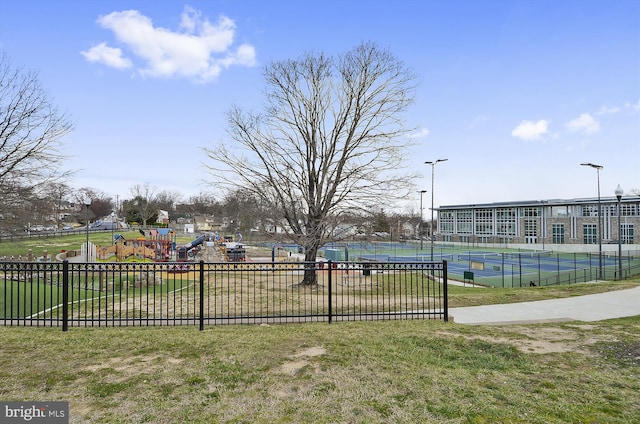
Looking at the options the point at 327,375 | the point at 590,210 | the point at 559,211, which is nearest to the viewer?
the point at 327,375

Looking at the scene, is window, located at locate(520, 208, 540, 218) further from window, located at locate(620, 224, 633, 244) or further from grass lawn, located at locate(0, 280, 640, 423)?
grass lawn, located at locate(0, 280, 640, 423)

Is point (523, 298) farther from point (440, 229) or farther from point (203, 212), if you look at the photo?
point (203, 212)

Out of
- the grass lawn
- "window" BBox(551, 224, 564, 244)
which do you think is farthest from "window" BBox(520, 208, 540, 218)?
the grass lawn

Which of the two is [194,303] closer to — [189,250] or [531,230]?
[189,250]

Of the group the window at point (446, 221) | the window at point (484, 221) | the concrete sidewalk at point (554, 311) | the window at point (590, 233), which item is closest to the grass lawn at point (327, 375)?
the concrete sidewalk at point (554, 311)

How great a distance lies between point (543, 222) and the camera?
214 ft

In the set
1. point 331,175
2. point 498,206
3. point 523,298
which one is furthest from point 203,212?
point 523,298

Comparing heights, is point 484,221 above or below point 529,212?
below

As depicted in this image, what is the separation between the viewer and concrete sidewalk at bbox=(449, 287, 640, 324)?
9.05 metres

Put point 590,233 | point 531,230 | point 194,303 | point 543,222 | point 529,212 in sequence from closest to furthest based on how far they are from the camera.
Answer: point 194,303
point 590,233
point 543,222
point 531,230
point 529,212

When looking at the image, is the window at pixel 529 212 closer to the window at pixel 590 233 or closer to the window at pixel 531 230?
the window at pixel 531 230

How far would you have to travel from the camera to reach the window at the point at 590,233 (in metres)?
58.3

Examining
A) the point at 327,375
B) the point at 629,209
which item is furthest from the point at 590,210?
the point at 327,375

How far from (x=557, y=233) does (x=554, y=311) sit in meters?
65.2
